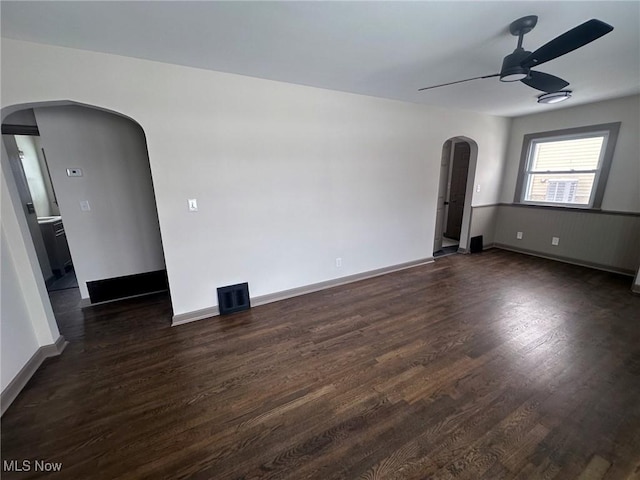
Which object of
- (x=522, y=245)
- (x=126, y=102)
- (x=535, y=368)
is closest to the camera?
(x=535, y=368)

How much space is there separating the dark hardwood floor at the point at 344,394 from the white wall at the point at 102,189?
0.66 meters

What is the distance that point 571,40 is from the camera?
1575 mm

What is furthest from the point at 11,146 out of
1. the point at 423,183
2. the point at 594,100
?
the point at 594,100

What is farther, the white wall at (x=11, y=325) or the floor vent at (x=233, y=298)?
the floor vent at (x=233, y=298)

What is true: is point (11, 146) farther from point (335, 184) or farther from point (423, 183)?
point (423, 183)

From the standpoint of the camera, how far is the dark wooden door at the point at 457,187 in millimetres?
5742

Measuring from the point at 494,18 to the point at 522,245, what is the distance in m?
4.64

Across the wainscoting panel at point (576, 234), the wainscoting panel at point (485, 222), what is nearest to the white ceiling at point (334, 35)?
the wainscoting panel at point (576, 234)

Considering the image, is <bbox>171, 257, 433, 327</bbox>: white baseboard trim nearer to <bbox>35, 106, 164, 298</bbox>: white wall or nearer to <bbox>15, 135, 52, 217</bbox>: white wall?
<bbox>35, 106, 164, 298</bbox>: white wall

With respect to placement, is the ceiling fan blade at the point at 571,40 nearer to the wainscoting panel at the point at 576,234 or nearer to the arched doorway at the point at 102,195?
the arched doorway at the point at 102,195

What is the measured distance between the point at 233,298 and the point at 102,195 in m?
1.99

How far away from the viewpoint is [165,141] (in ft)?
8.02

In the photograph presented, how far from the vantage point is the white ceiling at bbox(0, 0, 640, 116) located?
1.61 meters

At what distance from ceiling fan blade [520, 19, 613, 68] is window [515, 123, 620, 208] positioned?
11.5 ft
